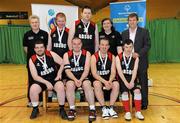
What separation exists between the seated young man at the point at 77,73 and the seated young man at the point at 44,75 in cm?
13

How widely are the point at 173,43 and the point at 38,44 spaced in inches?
304

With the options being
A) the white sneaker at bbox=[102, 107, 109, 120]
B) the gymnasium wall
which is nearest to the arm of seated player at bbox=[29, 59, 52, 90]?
the white sneaker at bbox=[102, 107, 109, 120]

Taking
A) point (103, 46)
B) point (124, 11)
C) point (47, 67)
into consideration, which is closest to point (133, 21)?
point (103, 46)

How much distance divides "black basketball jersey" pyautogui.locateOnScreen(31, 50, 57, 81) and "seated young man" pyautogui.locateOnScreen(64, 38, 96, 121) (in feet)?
0.73

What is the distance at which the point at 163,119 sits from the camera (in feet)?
14.2

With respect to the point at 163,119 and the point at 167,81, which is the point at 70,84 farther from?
the point at 167,81

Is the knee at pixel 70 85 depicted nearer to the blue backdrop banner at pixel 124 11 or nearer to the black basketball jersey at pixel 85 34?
the black basketball jersey at pixel 85 34

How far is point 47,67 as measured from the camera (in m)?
4.64

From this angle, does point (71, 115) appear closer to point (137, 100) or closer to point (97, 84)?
point (97, 84)

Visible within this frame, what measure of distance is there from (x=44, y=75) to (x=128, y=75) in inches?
A: 48.6

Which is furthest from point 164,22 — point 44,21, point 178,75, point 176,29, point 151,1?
point 44,21

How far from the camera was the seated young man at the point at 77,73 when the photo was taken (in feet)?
14.6

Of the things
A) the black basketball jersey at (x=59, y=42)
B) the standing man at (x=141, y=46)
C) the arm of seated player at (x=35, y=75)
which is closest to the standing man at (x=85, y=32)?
the black basketball jersey at (x=59, y=42)

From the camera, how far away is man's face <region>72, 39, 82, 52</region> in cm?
448
